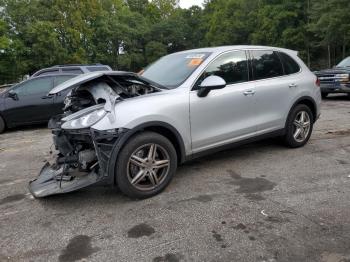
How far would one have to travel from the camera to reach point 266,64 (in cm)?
558

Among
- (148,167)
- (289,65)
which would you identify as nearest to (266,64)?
(289,65)

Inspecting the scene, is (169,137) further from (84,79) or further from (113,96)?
(84,79)

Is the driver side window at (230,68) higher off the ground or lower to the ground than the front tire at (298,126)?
higher

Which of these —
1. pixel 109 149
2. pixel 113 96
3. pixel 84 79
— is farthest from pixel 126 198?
pixel 84 79

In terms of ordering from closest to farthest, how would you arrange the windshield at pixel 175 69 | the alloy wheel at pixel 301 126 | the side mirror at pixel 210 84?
the side mirror at pixel 210 84
the windshield at pixel 175 69
the alloy wheel at pixel 301 126

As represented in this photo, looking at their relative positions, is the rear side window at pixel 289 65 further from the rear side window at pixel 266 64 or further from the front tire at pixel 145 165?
the front tire at pixel 145 165

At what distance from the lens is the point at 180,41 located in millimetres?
61094

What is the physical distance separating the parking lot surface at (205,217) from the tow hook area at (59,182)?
0.19 m

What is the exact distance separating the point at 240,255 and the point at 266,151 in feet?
10.4

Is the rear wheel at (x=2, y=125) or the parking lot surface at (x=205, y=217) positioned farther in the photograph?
the rear wheel at (x=2, y=125)

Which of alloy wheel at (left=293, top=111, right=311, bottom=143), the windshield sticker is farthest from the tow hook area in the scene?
alloy wheel at (left=293, top=111, right=311, bottom=143)

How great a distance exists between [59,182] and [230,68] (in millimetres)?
2642

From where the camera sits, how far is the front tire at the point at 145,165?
3979 mm

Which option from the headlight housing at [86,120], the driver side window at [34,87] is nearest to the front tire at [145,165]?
the headlight housing at [86,120]
